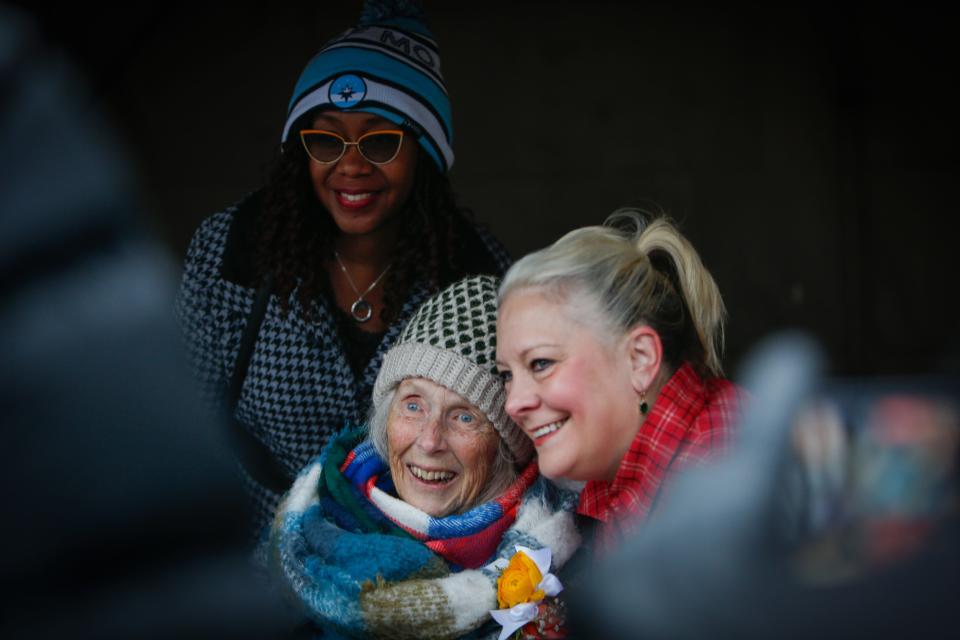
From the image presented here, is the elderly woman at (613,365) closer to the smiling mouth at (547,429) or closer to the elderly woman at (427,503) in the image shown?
the smiling mouth at (547,429)

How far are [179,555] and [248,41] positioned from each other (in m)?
3.39

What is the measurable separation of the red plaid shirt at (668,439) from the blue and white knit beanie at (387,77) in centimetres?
92

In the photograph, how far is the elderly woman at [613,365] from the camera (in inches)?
67.3

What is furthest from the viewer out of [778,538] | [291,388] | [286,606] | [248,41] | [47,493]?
[248,41]

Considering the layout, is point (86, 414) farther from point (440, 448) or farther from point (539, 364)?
point (440, 448)

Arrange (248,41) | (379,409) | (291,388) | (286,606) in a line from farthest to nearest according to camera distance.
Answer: (248,41), (291,388), (379,409), (286,606)

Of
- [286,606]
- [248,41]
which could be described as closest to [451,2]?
[248,41]

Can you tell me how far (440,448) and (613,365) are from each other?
0.43 meters

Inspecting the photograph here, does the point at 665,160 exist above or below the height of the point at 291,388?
above

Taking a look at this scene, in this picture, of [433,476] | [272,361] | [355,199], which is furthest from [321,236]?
[433,476]

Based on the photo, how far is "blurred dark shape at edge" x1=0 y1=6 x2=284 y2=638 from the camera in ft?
3.13

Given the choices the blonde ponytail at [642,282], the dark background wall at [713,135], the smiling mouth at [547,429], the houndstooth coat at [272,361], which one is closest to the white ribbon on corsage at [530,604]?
the smiling mouth at [547,429]

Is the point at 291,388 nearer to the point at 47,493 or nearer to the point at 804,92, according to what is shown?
the point at 47,493

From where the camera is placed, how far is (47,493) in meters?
0.96
